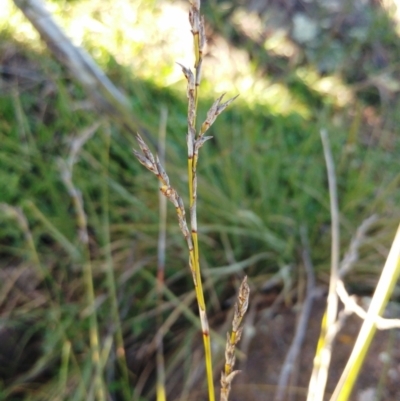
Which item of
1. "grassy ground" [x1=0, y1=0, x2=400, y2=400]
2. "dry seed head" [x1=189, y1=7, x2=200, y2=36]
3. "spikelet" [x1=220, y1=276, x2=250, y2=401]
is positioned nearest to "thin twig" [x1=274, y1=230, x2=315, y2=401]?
"grassy ground" [x1=0, y1=0, x2=400, y2=400]

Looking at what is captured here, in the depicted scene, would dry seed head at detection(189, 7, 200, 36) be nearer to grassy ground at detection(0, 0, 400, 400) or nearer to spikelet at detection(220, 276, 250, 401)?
spikelet at detection(220, 276, 250, 401)

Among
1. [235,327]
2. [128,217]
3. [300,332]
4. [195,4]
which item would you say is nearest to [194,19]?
[195,4]

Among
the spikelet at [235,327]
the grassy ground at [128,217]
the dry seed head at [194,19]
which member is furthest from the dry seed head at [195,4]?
the grassy ground at [128,217]

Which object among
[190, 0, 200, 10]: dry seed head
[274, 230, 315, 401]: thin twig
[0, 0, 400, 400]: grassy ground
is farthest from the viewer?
[0, 0, 400, 400]: grassy ground

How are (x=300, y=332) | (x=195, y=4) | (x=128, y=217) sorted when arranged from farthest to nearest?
(x=128, y=217) < (x=300, y=332) < (x=195, y=4)

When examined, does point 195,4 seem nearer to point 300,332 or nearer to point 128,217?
point 300,332

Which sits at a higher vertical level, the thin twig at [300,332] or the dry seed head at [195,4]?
the dry seed head at [195,4]

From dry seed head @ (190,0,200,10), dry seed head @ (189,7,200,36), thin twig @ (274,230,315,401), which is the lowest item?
thin twig @ (274,230,315,401)

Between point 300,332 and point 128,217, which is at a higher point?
point 128,217

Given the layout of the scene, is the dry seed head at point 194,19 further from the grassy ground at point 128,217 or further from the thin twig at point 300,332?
the thin twig at point 300,332
